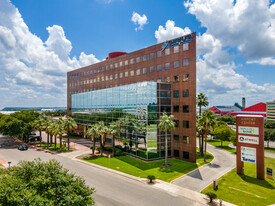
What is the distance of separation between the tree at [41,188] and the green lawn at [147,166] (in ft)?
57.9

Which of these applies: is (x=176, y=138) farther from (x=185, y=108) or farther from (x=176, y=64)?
(x=176, y=64)

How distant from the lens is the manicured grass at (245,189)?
23280 mm

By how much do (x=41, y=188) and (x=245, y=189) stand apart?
28494 millimetres

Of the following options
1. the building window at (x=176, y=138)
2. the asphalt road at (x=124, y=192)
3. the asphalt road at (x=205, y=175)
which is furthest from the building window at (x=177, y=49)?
the asphalt road at (x=124, y=192)

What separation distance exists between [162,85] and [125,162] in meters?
20.9

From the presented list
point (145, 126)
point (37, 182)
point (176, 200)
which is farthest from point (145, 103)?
point (37, 182)

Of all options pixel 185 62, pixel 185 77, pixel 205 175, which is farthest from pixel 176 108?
pixel 205 175

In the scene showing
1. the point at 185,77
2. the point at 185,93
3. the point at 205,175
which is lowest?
the point at 205,175

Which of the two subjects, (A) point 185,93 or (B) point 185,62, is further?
(B) point 185,62

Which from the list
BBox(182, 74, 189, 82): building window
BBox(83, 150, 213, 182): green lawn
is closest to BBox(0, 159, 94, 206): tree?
BBox(83, 150, 213, 182): green lawn

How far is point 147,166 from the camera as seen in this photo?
36812 millimetres

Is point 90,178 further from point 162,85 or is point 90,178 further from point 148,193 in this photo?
point 162,85

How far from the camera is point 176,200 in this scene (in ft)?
74.9

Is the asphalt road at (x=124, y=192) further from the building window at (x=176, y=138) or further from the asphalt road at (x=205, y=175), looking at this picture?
the building window at (x=176, y=138)
